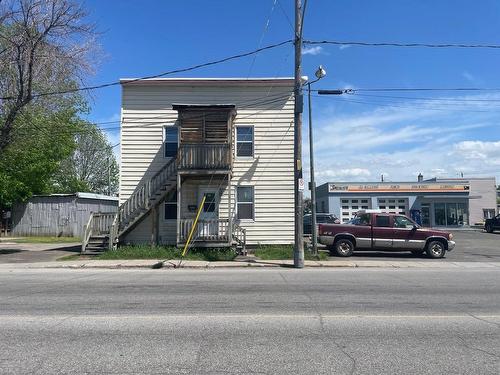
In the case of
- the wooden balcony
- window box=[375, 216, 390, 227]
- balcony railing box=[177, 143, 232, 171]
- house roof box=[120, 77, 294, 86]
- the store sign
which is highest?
house roof box=[120, 77, 294, 86]

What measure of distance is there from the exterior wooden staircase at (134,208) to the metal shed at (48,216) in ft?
47.8

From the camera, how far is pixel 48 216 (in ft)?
112

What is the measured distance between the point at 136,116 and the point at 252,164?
19.2 feet

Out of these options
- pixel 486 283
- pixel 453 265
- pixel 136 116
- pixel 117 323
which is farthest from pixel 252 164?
pixel 117 323

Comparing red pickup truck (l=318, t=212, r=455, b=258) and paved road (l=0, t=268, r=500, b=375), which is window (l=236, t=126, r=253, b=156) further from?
paved road (l=0, t=268, r=500, b=375)

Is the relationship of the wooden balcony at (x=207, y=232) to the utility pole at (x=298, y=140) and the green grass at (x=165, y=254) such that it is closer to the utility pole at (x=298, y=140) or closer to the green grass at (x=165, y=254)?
the green grass at (x=165, y=254)

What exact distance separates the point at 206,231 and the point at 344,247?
6111 millimetres

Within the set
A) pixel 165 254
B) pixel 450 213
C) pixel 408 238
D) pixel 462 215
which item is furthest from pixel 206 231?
pixel 462 215

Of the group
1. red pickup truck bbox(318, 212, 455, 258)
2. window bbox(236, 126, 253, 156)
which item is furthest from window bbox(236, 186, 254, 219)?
red pickup truck bbox(318, 212, 455, 258)

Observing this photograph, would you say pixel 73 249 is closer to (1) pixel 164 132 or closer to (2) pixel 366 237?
(1) pixel 164 132

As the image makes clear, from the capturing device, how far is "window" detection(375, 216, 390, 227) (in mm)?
20672

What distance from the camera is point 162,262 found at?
17.5 meters

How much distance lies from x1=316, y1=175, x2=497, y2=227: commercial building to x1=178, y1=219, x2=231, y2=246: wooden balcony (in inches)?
1139

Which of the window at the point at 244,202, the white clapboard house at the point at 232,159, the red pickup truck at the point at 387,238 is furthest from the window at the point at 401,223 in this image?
the window at the point at 244,202
